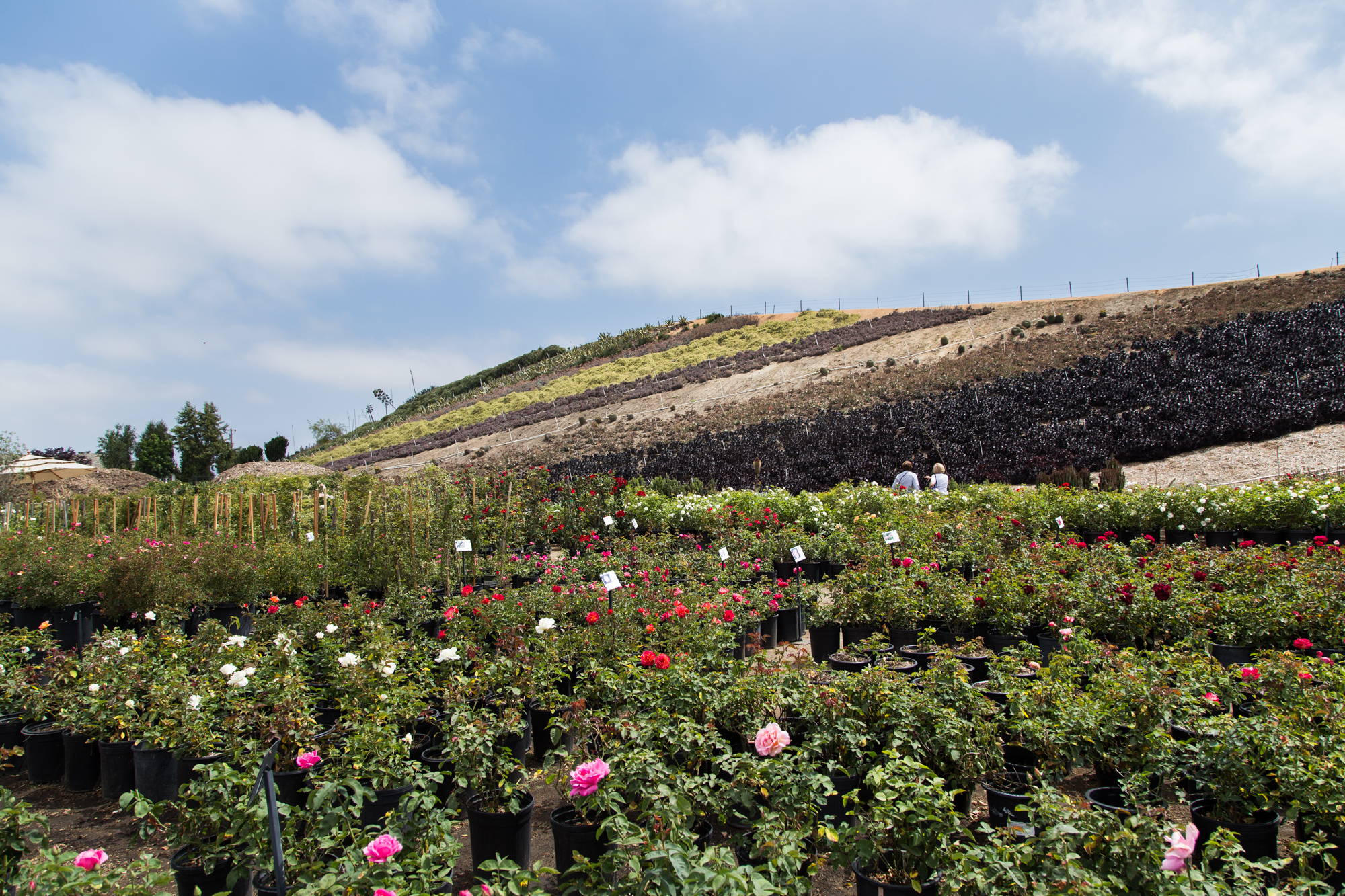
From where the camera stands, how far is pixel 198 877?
2.49 m

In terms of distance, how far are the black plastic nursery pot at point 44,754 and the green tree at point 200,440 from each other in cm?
4792

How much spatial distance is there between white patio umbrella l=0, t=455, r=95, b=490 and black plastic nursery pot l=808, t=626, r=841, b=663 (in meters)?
23.1

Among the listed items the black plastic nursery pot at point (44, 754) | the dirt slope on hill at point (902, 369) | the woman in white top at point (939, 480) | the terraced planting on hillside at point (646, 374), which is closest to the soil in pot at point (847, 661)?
the black plastic nursery pot at point (44, 754)

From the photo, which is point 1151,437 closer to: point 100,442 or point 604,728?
point 604,728

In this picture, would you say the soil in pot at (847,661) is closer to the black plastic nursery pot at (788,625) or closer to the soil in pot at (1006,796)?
the soil in pot at (1006,796)

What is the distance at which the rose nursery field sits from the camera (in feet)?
6.99

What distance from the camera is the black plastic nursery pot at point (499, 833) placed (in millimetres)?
2762

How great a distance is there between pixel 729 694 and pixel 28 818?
8.06 feet

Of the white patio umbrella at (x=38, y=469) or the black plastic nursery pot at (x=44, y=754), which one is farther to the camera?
the white patio umbrella at (x=38, y=469)

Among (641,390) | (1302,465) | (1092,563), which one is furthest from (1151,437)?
(641,390)

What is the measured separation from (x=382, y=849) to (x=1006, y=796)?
2.25 m

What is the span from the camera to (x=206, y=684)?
3.60 metres

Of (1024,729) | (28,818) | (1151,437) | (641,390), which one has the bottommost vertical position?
(1024,729)

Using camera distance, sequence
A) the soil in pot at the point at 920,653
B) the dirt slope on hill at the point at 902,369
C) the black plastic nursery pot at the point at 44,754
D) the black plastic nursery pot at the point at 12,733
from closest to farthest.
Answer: the black plastic nursery pot at the point at 44,754, the black plastic nursery pot at the point at 12,733, the soil in pot at the point at 920,653, the dirt slope on hill at the point at 902,369
